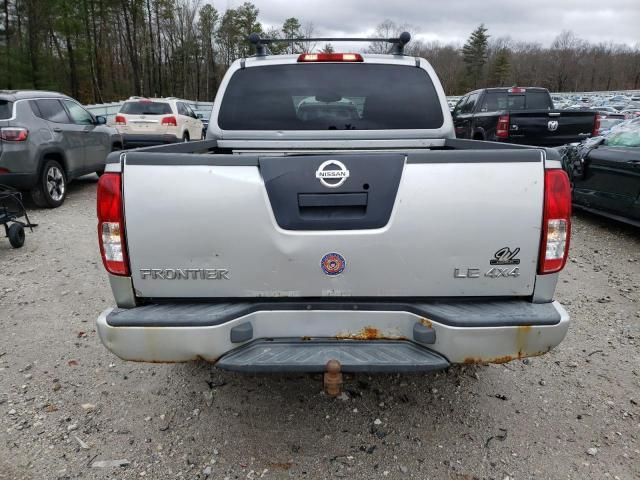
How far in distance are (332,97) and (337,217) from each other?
178 centimetres

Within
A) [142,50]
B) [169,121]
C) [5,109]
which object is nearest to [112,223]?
[5,109]

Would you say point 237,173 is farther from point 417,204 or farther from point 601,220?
point 601,220

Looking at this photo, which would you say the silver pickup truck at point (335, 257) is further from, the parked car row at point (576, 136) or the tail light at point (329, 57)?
the parked car row at point (576, 136)

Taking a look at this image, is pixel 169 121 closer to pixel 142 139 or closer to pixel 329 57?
pixel 142 139

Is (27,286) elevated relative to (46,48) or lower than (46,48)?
lower

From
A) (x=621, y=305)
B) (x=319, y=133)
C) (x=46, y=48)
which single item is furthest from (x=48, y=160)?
(x=46, y=48)

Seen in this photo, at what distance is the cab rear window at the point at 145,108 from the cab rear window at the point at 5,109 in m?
8.18

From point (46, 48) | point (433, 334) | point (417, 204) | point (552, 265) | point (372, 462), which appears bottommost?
point (372, 462)

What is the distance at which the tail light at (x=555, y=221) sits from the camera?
2131 mm

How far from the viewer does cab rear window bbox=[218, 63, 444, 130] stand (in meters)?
3.56

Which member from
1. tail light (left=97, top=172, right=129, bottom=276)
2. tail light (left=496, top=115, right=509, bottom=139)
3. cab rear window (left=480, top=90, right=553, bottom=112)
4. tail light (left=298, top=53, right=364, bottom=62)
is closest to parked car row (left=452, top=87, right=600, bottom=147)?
tail light (left=496, top=115, right=509, bottom=139)

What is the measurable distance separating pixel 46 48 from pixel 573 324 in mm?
40156

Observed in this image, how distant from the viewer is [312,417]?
9.37ft

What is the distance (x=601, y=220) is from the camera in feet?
24.9
